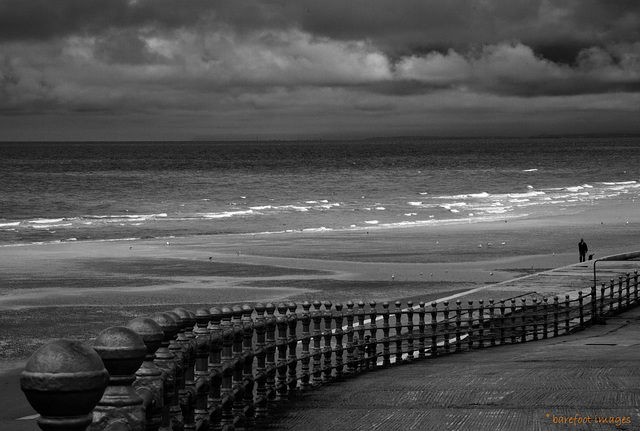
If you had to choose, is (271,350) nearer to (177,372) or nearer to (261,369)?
(261,369)

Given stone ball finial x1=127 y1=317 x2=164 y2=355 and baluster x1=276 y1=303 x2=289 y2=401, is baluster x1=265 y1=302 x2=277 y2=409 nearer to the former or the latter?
baluster x1=276 y1=303 x2=289 y2=401

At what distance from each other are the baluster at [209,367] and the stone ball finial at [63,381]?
164 inches

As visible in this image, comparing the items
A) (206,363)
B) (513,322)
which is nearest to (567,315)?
(513,322)

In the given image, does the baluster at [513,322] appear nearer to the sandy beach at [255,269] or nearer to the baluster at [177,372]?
the sandy beach at [255,269]

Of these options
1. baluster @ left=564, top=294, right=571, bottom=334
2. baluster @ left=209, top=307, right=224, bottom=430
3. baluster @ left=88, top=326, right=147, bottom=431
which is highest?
baluster @ left=88, top=326, right=147, bottom=431

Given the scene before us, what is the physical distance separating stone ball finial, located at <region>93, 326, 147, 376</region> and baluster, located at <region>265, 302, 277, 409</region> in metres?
6.65

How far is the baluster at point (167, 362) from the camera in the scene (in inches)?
235

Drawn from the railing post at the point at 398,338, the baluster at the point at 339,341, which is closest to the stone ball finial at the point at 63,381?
the baluster at the point at 339,341

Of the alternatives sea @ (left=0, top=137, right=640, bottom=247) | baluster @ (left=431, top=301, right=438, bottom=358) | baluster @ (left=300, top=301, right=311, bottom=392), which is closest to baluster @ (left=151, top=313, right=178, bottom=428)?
baluster @ (left=300, top=301, right=311, bottom=392)

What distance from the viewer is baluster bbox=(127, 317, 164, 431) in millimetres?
5074

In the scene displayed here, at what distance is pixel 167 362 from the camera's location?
6.07 metres

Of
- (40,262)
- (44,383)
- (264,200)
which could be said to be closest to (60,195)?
(264,200)

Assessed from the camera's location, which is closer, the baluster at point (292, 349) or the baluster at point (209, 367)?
the baluster at point (209, 367)

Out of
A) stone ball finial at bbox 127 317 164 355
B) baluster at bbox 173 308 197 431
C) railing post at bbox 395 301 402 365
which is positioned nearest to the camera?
stone ball finial at bbox 127 317 164 355
